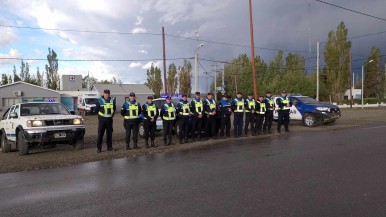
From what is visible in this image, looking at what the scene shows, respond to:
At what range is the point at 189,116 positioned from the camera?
13820 millimetres

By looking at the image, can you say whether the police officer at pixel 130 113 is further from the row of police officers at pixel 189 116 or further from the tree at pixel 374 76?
the tree at pixel 374 76

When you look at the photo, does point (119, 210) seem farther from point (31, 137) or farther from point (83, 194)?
point (31, 137)

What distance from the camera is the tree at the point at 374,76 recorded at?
77.0 m

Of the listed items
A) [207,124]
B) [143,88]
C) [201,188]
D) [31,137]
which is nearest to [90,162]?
[31,137]

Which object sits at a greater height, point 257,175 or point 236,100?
point 236,100

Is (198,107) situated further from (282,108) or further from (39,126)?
A: (39,126)

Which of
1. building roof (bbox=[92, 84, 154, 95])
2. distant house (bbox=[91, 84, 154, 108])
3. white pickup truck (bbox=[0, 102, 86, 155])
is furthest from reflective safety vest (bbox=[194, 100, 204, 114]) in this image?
building roof (bbox=[92, 84, 154, 95])

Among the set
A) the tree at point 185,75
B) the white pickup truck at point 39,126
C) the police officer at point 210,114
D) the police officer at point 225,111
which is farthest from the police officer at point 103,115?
the tree at point 185,75

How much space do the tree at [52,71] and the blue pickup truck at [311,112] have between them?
64245 millimetres

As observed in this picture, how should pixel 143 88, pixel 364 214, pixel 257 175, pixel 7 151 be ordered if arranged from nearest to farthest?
1. pixel 364 214
2. pixel 257 175
3. pixel 7 151
4. pixel 143 88

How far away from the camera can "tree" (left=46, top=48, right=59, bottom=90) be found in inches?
2936

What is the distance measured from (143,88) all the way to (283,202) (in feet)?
193

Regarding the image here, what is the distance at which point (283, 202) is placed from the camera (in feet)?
17.3

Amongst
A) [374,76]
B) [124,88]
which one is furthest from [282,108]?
[374,76]
